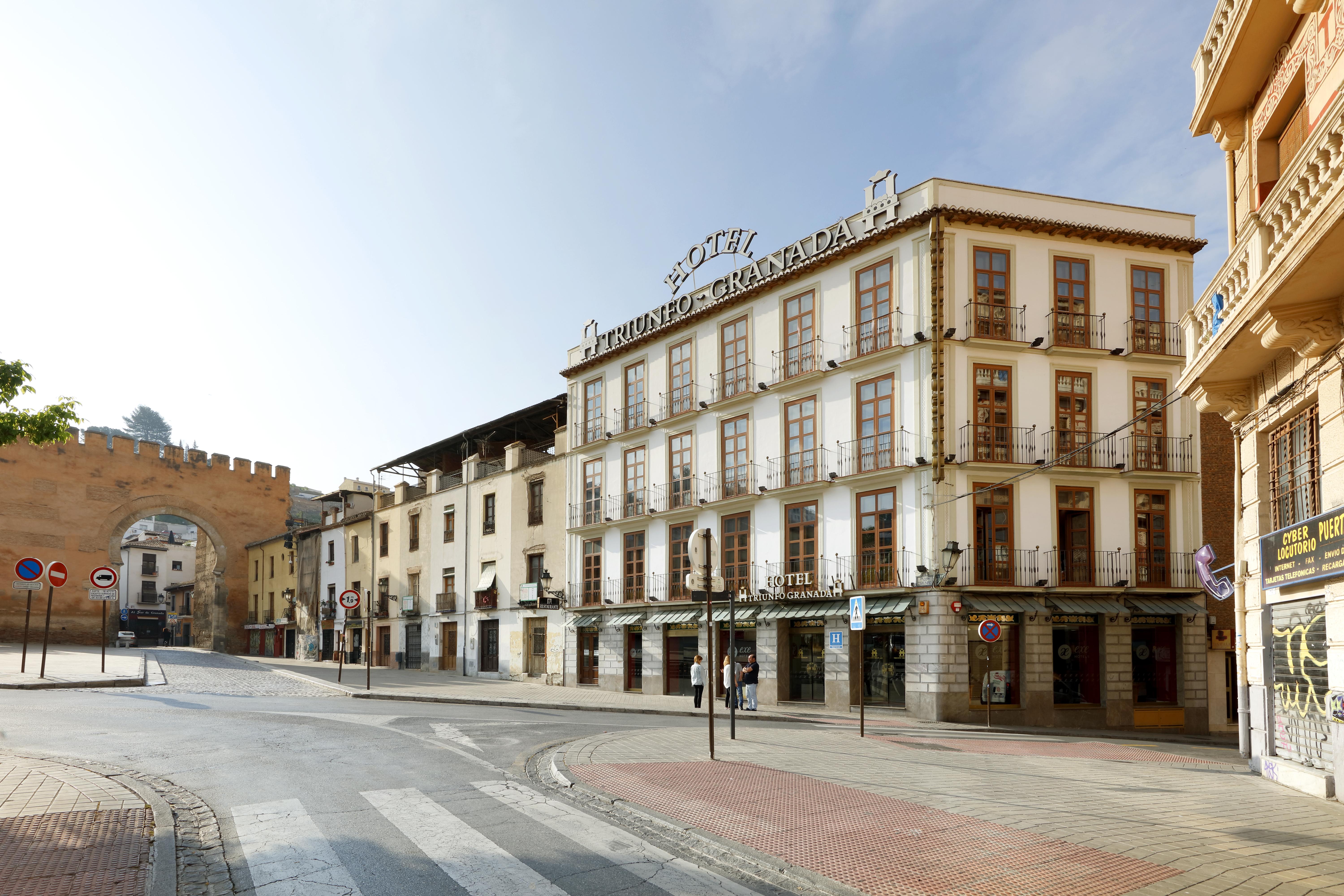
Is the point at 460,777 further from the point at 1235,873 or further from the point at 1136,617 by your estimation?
the point at 1136,617

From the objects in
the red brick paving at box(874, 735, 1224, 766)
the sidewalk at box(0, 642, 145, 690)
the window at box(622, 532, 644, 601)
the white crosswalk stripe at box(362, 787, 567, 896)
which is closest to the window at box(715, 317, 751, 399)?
the window at box(622, 532, 644, 601)

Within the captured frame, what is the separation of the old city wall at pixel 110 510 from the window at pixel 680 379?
3082 cm

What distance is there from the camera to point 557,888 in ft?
20.4

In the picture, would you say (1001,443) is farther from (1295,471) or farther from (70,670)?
(70,670)

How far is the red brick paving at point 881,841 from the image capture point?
638cm

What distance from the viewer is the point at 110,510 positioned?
5000cm

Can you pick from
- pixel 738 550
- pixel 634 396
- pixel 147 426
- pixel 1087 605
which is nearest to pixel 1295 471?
pixel 1087 605

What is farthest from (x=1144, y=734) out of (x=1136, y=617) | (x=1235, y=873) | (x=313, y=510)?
(x=313, y=510)

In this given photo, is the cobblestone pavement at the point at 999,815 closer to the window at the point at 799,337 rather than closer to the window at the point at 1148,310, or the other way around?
the window at the point at 1148,310

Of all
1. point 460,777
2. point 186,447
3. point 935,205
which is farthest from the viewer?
point 186,447

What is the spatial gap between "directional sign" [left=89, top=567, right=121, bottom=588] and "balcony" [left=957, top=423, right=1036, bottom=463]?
22282 millimetres

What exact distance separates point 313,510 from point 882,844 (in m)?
68.3

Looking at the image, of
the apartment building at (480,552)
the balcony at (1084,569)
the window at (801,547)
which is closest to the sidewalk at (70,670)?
the apartment building at (480,552)

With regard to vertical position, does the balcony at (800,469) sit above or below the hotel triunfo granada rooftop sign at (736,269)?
below
